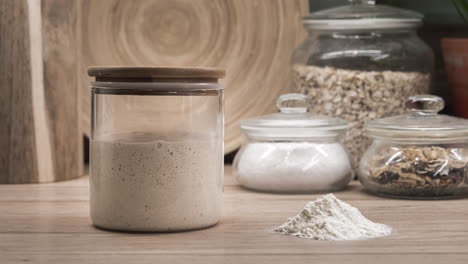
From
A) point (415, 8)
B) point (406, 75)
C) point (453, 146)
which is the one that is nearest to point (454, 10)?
point (415, 8)

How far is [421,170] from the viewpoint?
0.95 m

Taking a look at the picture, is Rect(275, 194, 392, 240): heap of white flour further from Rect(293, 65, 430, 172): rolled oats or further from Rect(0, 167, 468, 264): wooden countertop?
Rect(293, 65, 430, 172): rolled oats

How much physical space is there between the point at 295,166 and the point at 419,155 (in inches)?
6.2

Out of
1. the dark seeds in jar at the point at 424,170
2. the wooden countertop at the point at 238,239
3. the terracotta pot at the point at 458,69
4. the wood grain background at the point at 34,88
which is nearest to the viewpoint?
the wooden countertop at the point at 238,239

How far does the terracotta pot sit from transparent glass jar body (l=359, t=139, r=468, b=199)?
0.86 ft

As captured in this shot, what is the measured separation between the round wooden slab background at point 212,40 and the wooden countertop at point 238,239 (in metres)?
0.38

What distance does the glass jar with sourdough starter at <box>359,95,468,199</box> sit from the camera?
3.13 feet

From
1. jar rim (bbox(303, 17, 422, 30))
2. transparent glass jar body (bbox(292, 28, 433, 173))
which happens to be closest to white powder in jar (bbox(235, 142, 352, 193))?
transparent glass jar body (bbox(292, 28, 433, 173))

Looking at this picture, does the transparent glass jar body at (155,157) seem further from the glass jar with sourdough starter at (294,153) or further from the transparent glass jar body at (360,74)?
the transparent glass jar body at (360,74)

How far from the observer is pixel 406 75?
1.13 meters

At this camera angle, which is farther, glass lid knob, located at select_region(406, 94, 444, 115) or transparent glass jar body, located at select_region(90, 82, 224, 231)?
glass lid knob, located at select_region(406, 94, 444, 115)

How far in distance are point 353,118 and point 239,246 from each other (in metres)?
0.47

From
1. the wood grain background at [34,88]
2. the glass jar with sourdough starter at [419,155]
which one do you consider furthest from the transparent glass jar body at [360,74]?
the wood grain background at [34,88]

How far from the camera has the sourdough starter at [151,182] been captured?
73 cm
